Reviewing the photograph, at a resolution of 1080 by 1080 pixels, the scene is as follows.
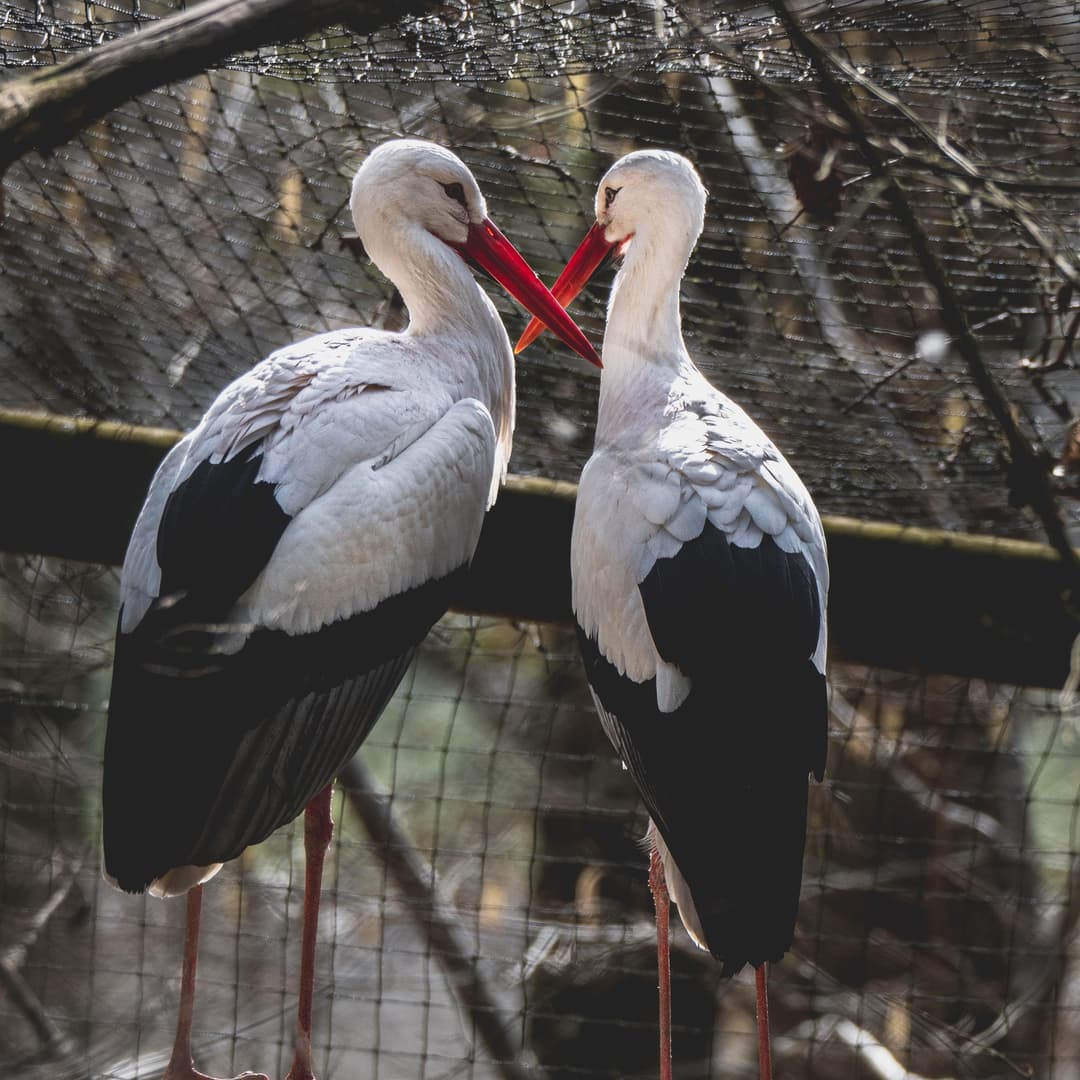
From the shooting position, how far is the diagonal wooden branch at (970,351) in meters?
2.89

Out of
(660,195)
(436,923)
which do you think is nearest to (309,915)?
(660,195)

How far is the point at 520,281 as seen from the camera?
306 cm

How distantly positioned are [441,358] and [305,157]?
1.81 meters

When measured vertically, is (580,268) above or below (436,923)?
above

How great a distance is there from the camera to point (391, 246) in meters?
3.03

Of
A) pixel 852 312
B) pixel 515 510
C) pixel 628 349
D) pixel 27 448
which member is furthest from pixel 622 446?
pixel 852 312

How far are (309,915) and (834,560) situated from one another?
3.61 ft

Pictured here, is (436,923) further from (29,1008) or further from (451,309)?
(451,309)

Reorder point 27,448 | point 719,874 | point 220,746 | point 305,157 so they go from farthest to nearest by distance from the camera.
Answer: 1. point 305,157
2. point 27,448
3. point 220,746
4. point 719,874

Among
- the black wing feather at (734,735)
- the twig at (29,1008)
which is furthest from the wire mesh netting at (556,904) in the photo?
the black wing feather at (734,735)

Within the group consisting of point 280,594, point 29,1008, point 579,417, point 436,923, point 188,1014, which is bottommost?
point 436,923

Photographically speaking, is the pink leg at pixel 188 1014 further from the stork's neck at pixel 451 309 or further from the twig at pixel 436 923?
the twig at pixel 436 923

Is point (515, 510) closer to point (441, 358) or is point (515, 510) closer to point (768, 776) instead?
point (441, 358)

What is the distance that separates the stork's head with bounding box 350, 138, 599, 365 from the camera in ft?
9.83
